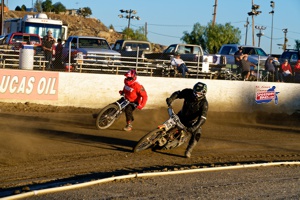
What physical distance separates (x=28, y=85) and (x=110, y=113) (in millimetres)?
6020

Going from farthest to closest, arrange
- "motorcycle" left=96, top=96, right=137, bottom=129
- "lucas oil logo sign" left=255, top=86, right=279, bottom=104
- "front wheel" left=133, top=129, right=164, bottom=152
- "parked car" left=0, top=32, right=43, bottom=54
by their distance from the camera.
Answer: "parked car" left=0, top=32, right=43, bottom=54
"lucas oil logo sign" left=255, top=86, right=279, bottom=104
"motorcycle" left=96, top=96, right=137, bottom=129
"front wheel" left=133, top=129, right=164, bottom=152

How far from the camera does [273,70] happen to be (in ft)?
88.2

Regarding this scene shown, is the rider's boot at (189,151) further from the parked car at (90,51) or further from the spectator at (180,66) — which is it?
the spectator at (180,66)

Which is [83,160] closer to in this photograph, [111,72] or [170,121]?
[170,121]

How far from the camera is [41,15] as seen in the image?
35875 mm

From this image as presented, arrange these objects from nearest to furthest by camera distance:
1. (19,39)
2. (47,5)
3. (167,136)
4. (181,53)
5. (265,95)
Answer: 1. (167,136)
2. (265,95)
3. (181,53)
4. (19,39)
5. (47,5)

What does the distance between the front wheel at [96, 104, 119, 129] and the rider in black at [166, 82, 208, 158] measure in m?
2.96

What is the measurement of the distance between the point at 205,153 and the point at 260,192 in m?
4.70

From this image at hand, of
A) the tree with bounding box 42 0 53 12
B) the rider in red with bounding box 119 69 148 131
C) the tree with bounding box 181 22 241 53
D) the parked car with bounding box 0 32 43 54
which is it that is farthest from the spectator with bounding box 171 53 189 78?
the tree with bounding box 42 0 53 12

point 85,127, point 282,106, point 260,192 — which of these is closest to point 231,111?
point 282,106

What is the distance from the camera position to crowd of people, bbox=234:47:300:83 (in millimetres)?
26312

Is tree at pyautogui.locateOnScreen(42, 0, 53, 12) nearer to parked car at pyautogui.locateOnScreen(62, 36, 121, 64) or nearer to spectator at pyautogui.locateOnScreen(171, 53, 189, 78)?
parked car at pyautogui.locateOnScreen(62, 36, 121, 64)

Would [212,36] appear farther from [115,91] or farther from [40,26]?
[115,91]

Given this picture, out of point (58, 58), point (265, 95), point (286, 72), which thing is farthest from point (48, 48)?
point (286, 72)
